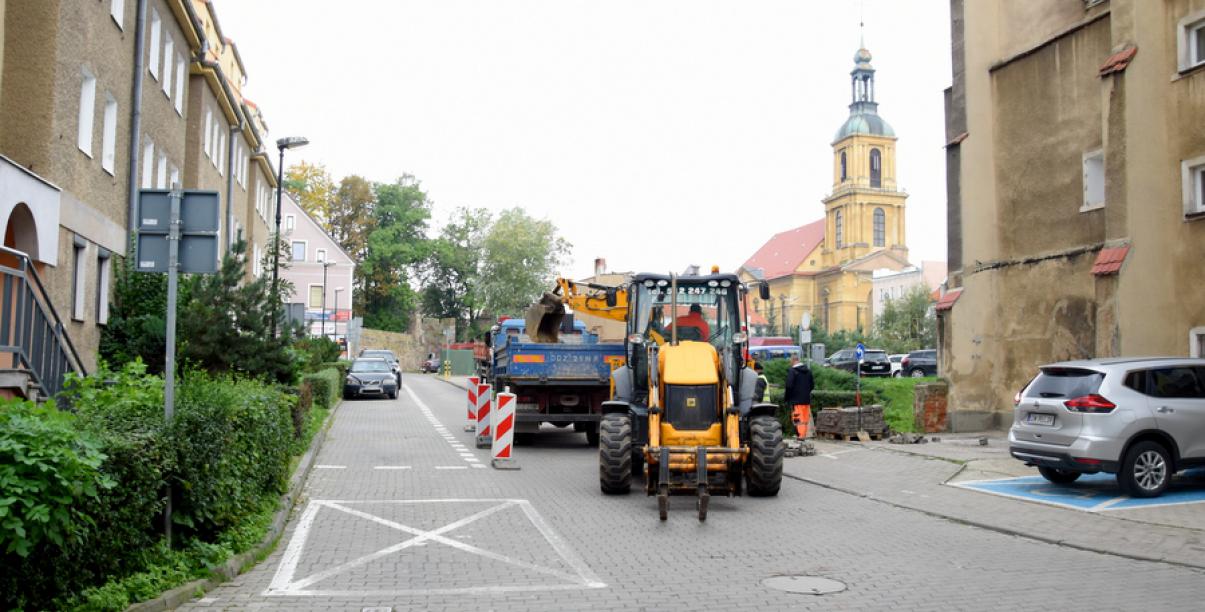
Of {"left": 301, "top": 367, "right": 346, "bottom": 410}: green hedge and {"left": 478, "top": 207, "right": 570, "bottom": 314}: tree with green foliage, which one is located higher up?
{"left": 478, "top": 207, "right": 570, "bottom": 314}: tree with green foliage

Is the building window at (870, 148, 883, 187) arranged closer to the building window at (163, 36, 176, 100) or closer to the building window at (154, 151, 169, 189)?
the building window at (163, 36, 176, 100)

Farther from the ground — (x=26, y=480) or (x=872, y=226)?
(x=872, y=226)

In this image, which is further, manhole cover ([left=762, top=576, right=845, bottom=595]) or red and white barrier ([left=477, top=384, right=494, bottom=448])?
red and white barrier ([left=477, top=384, right=494, bottom=448])

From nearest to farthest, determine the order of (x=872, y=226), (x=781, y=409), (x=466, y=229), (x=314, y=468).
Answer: (x=314, y=468)
(x=781, y=409)
(x=466, y=229)
(x=872, y=226)

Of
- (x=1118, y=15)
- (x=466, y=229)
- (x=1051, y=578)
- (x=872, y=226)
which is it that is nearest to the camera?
(x=1051, y=578)

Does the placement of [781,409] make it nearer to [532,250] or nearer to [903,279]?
[532,250]

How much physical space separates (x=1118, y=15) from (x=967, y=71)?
552cm

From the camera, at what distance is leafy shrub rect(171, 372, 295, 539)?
7.62 metres

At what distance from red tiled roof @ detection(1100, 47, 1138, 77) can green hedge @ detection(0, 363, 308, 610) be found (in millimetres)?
15264

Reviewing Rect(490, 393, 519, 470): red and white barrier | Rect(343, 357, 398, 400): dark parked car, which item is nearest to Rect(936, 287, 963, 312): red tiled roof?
Rect(490, 393, 519, 470): red and white barrier

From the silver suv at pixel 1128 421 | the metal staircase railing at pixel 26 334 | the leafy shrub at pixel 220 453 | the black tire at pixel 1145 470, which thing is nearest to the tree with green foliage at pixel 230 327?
the metal staircase railing at pixel 26 334

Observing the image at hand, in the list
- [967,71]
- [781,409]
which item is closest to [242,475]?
[781,409]

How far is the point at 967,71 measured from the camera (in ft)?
75.9

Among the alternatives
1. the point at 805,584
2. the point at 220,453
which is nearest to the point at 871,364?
the point at 805,584
